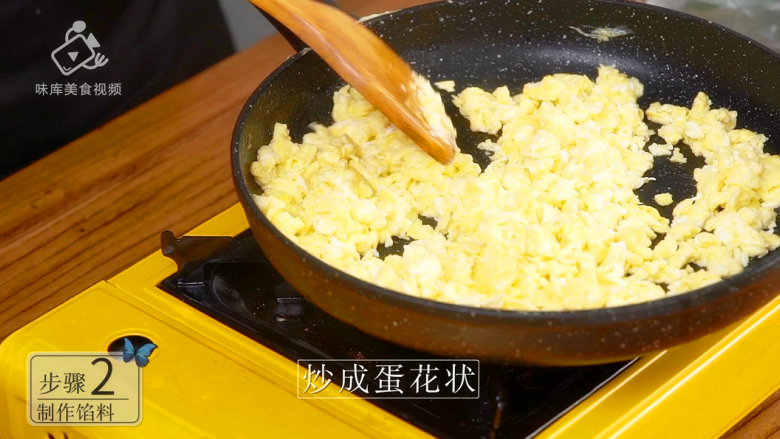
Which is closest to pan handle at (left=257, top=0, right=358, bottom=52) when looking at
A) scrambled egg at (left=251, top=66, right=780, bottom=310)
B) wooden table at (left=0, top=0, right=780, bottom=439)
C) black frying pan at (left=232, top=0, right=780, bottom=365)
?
black frying pan at (left=232, top=0, right=780, bottom=365)

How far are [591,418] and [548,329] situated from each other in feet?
0.61

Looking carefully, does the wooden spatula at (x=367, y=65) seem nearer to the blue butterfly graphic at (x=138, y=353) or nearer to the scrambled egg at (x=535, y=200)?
the scrambled egg at (x=535, y=200)

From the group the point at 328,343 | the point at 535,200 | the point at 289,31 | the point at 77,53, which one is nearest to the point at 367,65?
the point at 289,31

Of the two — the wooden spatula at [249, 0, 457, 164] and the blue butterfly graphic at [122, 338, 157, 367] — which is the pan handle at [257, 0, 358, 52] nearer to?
the wooden spatula at [249, 0, 457, 164]

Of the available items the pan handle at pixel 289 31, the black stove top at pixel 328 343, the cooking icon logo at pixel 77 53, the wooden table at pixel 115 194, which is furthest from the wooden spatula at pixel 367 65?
the cooking icon logo at pixel 77 53

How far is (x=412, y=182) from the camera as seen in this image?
1.27m

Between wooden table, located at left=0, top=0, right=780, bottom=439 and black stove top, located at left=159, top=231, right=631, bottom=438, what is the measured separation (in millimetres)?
313

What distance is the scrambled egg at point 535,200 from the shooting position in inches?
41.2

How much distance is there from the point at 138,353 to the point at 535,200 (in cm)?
59

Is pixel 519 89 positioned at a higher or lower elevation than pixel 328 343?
higher

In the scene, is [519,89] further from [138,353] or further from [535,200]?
[138,353]

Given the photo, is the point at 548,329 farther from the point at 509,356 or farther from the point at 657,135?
the point at 657,135

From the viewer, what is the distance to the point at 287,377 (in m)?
0.99

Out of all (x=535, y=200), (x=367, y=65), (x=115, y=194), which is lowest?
(x=115, y=194)
